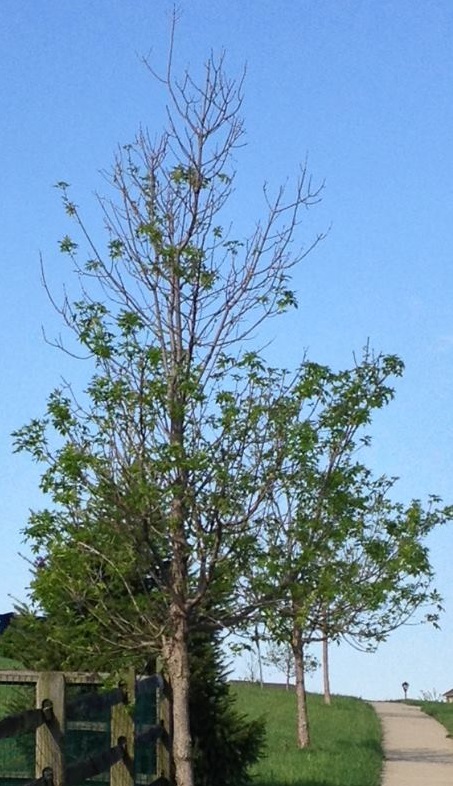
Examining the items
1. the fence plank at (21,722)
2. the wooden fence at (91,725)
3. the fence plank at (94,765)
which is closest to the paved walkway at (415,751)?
the wooden fence at (91,725)

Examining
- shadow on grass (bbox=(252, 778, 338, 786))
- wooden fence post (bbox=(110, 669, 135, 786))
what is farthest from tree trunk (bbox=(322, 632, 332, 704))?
wooden fence post (bbox=(110, 669, 135, 786))

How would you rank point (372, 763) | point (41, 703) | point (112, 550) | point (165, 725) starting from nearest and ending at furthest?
point (41, 703), point (112, 550), point (165, 725), point (372, 763)

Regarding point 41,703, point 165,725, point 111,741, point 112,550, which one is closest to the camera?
point 41,703

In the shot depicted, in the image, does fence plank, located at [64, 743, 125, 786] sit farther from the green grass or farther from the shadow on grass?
the shadow on grass

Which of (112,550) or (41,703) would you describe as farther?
(112,550)

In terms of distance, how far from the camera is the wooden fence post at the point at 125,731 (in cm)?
1246

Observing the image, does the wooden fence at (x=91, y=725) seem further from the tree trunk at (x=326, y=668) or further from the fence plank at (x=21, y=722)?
the tree trunk at (x=326, y=668)

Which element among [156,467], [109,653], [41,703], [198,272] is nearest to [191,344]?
[198,272]

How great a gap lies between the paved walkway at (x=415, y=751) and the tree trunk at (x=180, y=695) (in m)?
9.03

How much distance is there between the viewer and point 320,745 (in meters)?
28.9

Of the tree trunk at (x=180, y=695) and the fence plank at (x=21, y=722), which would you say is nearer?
the fence plank at (x=21, y=722)

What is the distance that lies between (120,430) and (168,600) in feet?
5.38

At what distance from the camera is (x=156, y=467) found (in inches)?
507

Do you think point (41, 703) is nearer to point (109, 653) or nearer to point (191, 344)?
point (109, 653)
